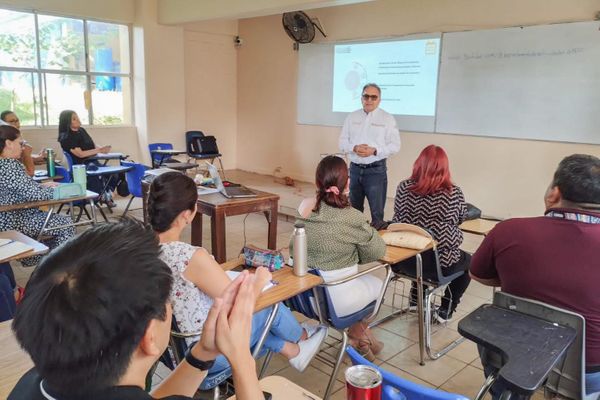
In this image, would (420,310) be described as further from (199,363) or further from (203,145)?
(203,145)

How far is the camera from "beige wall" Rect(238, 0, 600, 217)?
16.3 feet

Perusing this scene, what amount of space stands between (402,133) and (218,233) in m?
3.36

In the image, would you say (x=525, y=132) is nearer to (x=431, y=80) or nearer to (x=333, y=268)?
(x=431, y=80)

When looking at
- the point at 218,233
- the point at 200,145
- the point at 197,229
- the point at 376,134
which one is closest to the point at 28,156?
the point at 197,229

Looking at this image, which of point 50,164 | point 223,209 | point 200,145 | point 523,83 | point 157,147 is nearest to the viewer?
point 223,209

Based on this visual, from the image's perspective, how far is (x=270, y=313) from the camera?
184 cm

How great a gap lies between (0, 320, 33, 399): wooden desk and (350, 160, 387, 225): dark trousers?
3.28 metres

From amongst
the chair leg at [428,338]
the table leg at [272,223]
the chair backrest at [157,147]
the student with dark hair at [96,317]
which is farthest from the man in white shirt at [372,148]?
the student with dark hair at [96,317]

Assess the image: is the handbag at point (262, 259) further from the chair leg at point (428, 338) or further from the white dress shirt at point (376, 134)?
the white dress shirt at point (376, 134)

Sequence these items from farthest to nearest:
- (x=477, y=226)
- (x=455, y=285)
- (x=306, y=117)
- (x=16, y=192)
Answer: (x=306, y=117), (x=16, y=192), (x=455, y=285), (x=477, y=226)

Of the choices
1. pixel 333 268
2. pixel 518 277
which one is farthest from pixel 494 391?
pixel 333 268

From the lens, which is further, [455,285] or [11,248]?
[455,285]

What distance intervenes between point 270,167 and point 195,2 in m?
2.82

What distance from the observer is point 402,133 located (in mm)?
6062
